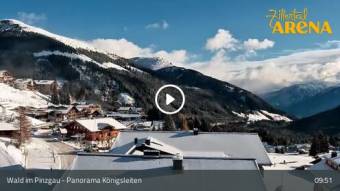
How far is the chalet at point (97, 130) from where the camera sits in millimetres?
91500

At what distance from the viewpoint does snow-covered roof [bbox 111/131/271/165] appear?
3928 cm

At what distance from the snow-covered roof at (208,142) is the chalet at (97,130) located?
47.1 meters

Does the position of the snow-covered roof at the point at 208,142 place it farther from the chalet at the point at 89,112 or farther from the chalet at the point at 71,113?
the chalet at the point at 89,112

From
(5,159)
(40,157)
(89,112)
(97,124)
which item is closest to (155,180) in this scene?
(5,159)

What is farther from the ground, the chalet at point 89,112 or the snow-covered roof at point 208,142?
the chalet at point 89,112

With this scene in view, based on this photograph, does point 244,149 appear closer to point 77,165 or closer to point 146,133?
point 146,133

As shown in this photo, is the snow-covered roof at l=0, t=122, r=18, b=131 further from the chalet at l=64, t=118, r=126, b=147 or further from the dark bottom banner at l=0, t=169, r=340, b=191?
the dark bottom banner at l=0, t=169, r=340, b=191

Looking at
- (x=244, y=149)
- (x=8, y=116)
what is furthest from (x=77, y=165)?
(x=8, y=116)

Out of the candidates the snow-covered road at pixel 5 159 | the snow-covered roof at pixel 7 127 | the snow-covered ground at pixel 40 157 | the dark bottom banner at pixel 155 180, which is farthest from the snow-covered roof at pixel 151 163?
the snow-covered roof at pixel 7 127

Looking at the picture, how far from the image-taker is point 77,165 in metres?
21.5

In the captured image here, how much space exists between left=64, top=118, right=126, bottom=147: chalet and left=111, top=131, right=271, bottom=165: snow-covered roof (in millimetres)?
47111

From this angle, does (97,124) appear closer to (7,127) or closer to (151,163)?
(7,127)

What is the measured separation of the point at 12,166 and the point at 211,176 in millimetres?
Answer: 36528

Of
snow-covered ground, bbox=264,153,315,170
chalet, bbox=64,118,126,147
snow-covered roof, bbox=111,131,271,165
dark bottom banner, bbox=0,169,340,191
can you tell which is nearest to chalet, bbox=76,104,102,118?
chalet, bbox=64,118,126,147
